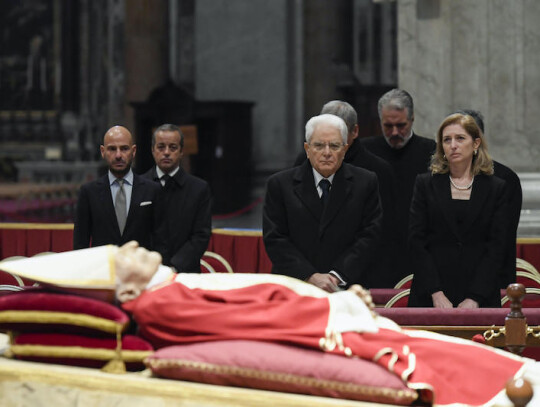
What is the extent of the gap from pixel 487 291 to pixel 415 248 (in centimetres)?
36

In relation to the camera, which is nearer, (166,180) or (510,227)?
(510,227)

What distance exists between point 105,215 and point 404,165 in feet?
5.73

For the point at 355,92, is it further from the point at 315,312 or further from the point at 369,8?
the point at 315,312

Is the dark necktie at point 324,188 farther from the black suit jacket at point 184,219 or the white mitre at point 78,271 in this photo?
the white mitre at point 78,271

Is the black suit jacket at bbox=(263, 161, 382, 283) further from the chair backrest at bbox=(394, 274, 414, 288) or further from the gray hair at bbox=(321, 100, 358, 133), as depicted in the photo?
the chair backrest at bbox=(394, 274, 414, 288)

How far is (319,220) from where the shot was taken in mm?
4094

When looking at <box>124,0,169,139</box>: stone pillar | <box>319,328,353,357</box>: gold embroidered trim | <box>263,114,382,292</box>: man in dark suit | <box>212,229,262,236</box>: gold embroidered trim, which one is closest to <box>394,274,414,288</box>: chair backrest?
<box>263,114,382,292</box>: man in dark suit

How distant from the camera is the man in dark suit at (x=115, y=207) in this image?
4824mm

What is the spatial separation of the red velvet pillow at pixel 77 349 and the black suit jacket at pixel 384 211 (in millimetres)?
2015

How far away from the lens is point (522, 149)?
744 cm

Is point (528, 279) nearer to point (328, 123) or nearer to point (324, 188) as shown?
point (324, 188)

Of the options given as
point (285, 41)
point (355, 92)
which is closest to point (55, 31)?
point (285, 41)

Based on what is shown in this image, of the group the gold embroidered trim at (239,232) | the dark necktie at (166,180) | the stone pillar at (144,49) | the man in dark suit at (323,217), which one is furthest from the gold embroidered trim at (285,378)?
the stone pillar at (144,49)

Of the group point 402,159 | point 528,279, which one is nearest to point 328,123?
point 402,159
